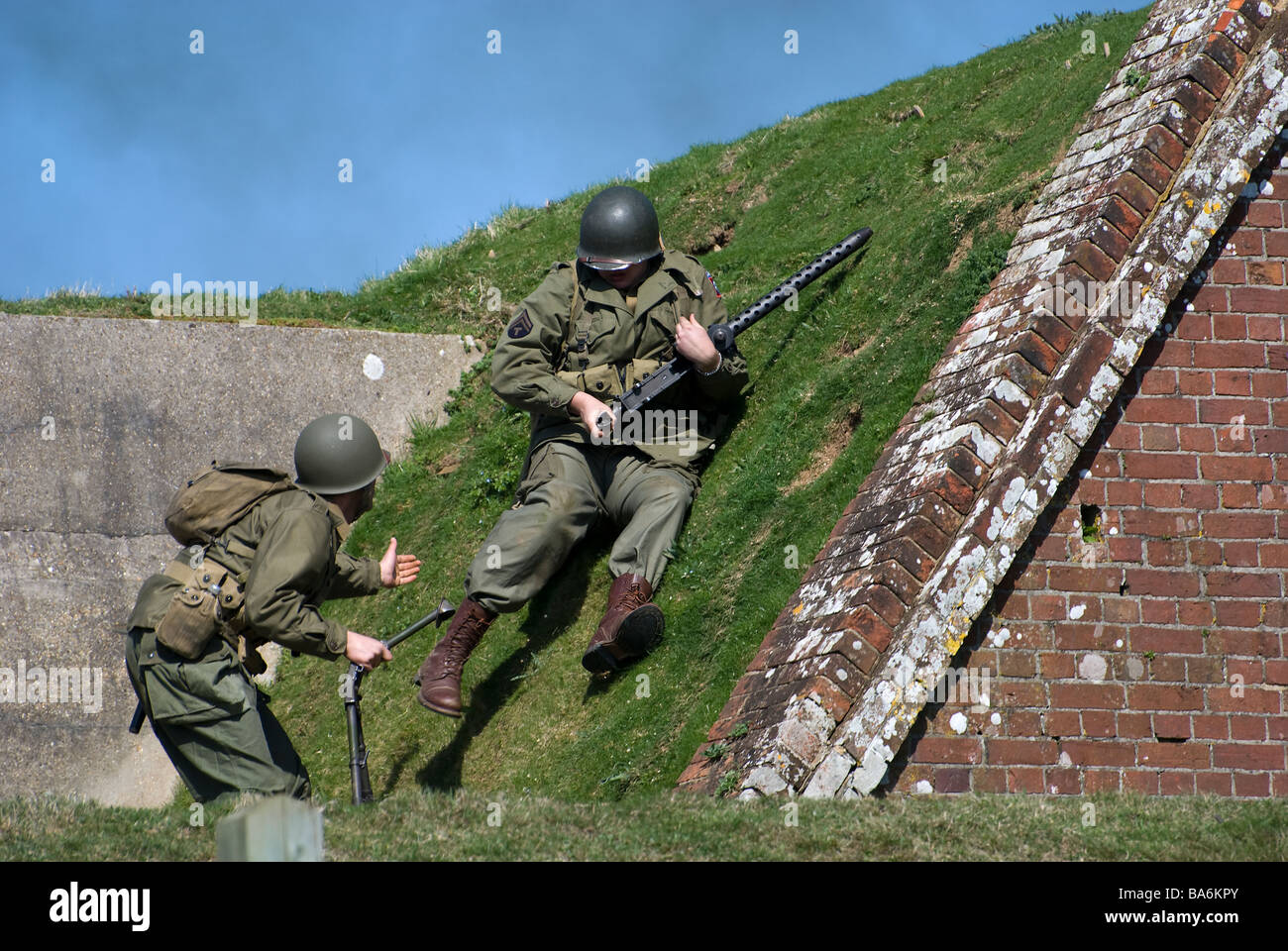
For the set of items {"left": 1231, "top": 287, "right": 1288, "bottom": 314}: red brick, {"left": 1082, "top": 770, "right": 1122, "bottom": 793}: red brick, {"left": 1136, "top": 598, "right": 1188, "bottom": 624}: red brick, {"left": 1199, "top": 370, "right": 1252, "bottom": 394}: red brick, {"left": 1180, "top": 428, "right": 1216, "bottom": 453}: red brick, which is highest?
{"left": 1231, "top": 287, "right": 1288, "bottom": 314}: red brick

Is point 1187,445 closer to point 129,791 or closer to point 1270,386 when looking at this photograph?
point 1270,386

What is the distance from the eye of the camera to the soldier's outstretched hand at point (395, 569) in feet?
21.6

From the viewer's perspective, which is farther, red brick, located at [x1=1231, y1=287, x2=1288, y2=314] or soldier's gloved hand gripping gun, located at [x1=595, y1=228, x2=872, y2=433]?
soldier's gloved hand gripping gun, located at [x1=595, y1=228, x2=872, y2=433]

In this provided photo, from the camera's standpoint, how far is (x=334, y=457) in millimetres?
6535

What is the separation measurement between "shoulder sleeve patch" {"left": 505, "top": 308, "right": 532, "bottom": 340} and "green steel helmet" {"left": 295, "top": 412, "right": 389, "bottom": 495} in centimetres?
161

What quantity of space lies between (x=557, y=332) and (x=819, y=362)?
5.22ft

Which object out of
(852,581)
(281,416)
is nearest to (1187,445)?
(852,581)

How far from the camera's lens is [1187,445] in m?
6.20

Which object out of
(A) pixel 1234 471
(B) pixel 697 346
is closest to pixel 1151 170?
(A) pixel 1234 471

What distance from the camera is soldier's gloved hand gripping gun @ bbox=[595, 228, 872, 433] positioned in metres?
7.78

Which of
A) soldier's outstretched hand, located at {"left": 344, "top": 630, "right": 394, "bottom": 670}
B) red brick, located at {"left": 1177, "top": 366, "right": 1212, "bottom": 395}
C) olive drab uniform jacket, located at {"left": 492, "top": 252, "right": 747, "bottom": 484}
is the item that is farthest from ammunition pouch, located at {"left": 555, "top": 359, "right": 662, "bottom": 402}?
red brick, located at {"left": 1177, "top": 366, "right": 1212, "bottom": 395}

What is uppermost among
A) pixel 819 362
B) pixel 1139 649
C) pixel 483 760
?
pixel 819 362

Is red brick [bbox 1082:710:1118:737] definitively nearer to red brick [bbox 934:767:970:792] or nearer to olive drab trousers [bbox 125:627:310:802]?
red brick [bbox 934:767:970:792]

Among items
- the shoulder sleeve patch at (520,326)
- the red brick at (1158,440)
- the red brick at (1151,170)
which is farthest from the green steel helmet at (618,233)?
the red brick at (1158,440)
